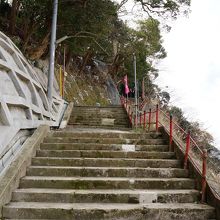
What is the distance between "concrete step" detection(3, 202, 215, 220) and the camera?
5.57 metres

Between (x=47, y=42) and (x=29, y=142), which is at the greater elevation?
(x=47, y=42)

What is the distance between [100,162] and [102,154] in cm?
46

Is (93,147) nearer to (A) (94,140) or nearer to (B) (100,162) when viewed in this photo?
(A) (94,140)

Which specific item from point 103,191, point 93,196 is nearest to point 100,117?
point 103,191

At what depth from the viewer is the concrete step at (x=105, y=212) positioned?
557 cm

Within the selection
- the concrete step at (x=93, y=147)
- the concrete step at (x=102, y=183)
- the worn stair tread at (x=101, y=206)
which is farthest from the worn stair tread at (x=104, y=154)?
the worn stair tread at (x=101, y=206)

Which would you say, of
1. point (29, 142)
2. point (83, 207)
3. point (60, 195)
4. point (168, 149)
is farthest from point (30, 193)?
point (168, 149)

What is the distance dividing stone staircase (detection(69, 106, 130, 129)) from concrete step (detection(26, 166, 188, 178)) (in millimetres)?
7519

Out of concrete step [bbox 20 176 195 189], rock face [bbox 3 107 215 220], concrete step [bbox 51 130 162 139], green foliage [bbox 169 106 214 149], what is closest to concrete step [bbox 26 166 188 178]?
rock face [bbox 3 107 215 220]

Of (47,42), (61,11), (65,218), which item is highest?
(61,11)

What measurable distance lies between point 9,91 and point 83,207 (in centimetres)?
281

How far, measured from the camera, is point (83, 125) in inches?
582

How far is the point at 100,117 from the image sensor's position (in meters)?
16.1

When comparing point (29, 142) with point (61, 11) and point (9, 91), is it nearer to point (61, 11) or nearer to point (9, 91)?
point (9, 91)
